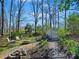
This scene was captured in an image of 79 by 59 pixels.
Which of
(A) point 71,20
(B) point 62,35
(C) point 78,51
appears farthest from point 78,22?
(C) point 78,51

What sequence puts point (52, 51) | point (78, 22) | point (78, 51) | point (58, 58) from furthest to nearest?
point (78, 22)
point (52, 51)
point (58, 58)
point (78, 51)

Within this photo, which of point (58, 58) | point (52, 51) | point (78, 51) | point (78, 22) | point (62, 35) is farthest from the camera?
point (78, 22)

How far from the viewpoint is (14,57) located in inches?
645

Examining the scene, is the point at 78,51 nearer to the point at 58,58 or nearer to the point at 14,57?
the point at 58,58

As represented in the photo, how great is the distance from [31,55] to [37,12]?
3484 cm

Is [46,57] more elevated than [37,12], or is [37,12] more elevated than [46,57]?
[37,12]

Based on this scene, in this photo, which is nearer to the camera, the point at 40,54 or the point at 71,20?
the point at 40,54

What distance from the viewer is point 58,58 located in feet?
52.0

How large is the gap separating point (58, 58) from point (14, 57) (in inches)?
115

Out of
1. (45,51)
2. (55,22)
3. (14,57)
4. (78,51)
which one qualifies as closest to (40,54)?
(45,51)

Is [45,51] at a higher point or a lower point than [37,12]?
lower

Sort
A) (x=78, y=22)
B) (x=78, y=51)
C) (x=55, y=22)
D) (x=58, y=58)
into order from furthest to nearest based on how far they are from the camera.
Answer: (x=55, y=22) < (x=78, y=22) < (x=58, y=58) < (x=78, y=51)

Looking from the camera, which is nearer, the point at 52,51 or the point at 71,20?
the point at 52,51

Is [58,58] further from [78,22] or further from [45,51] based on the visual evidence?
[78,22]
